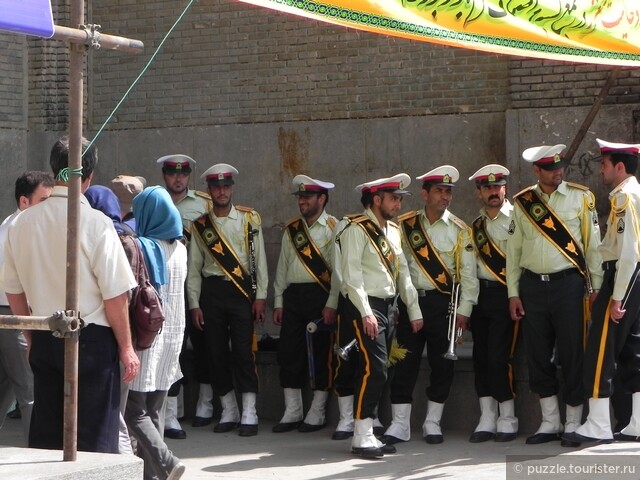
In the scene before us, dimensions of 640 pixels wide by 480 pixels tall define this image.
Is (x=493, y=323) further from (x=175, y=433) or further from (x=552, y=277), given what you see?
(x=175, y=433)

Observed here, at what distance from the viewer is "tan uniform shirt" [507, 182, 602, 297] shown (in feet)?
26.7

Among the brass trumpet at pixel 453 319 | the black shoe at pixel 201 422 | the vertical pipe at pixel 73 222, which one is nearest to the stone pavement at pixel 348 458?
the black shoe at pixel 201 422

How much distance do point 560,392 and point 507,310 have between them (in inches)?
28.5

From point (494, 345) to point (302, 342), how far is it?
1693 millimetres

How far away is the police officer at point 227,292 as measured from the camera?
9375 mm

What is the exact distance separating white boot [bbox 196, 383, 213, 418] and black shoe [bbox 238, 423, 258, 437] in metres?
0.54

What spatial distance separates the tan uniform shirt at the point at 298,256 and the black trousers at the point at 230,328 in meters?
0.36

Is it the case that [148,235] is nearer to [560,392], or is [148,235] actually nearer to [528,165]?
[560,392]

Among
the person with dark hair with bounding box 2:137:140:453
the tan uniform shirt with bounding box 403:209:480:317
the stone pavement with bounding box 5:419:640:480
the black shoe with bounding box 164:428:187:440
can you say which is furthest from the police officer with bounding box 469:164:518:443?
the person with dark hair with bounding box 2:137:140:453

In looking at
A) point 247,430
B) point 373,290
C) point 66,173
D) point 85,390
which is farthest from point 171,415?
point 66,173

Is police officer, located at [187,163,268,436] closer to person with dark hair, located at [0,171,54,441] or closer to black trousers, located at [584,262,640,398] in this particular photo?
person with dark hair, located at [0,171,54,441]

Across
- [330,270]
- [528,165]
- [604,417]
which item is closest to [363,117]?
[528,165]

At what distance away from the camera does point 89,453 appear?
16.0 feet

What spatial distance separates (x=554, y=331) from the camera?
27.1 ft
